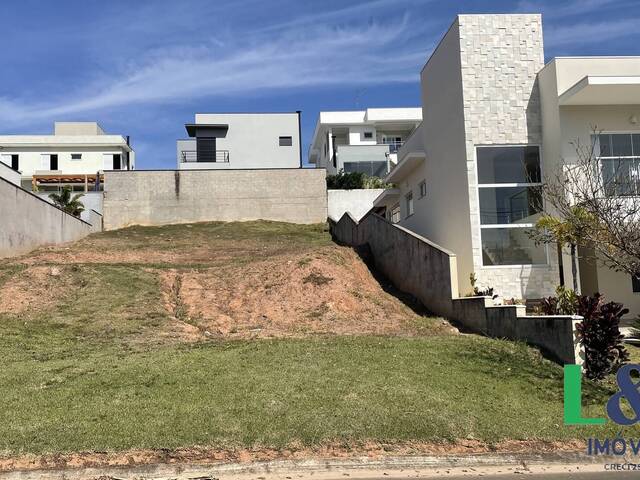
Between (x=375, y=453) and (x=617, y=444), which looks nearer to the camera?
(x=375, y=453)

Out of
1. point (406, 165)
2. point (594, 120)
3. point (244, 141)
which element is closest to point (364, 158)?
point (244, 141)

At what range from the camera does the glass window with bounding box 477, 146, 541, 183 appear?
50.4 ft

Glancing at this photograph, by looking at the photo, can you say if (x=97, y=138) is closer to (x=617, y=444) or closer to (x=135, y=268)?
(x=135, y=268)

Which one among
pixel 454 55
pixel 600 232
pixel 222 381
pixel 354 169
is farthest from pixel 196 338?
pixel 354 169

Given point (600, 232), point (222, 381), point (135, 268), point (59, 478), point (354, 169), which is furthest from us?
point (354, 169)

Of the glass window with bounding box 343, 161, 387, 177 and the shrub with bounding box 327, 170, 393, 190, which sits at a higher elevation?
the glass window with bounding box 343, 161, 387, 177

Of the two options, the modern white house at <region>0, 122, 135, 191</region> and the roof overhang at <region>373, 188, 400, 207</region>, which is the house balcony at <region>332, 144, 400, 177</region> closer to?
the roof overhang at <region>373, 188, 400, 207</region>

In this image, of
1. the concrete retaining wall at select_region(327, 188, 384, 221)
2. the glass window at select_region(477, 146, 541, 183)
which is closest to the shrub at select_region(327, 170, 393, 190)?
the concrete retaining wall at select_region(327, 188, 384, 221)

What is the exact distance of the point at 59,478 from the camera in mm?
5996

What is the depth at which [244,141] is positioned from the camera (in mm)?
47438

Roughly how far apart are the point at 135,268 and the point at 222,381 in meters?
11.4

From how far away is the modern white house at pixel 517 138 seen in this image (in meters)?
14.8

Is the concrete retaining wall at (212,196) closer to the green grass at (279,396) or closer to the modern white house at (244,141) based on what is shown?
the modern white house at (244,141)

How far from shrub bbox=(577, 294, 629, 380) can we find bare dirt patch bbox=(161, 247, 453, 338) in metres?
3.68
